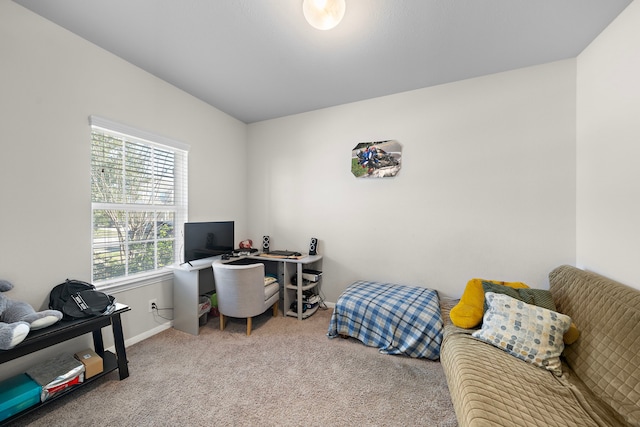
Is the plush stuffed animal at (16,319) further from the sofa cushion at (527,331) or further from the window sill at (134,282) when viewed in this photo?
the sofa cushion at (527,331)

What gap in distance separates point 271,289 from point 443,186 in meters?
2.26

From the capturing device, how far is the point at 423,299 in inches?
90.2

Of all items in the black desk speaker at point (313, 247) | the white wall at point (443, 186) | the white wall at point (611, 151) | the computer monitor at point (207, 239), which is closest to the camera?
the white wall at point (611, 151)

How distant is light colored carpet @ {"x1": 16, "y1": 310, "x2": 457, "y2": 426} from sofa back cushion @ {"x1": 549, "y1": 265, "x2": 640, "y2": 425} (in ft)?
2.57

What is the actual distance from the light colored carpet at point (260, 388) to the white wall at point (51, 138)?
550 millimetres

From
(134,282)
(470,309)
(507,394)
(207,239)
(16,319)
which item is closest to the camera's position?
(507,394)

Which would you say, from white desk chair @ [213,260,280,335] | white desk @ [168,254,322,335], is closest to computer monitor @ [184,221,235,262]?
white desk @ [168,254,322,335]

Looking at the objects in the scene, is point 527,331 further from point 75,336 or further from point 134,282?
point 134,282

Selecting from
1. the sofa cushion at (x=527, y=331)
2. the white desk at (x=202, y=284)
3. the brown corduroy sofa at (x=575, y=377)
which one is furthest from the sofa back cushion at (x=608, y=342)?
the white desk at (x=202, y=284)

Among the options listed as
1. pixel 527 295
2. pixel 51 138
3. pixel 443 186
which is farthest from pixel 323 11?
pixel 527 295

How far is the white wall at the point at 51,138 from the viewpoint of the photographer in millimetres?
1591

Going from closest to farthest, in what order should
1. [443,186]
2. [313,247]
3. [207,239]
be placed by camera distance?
[443,186] → [207,239] → [313,247]

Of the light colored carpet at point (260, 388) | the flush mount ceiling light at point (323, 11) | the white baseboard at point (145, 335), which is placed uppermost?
the flush mount ceiling light at point (323, 11)

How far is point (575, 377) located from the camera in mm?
1378
